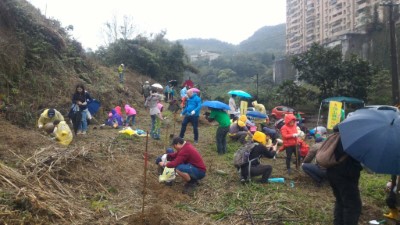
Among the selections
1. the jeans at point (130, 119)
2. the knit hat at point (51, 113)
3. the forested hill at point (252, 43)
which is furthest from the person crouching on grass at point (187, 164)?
the forested hill at point (252, 43)

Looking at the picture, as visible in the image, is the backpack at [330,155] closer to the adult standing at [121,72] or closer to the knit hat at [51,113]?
the knit hat at [51,113]

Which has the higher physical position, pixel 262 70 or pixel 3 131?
pixel 262 70

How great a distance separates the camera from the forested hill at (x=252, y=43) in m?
96.7

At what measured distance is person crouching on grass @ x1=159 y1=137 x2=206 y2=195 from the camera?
6254 mm

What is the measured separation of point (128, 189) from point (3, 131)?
148 inches

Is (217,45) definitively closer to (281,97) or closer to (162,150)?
(281,97)

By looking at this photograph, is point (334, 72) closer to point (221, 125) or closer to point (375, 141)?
point (221, 125)

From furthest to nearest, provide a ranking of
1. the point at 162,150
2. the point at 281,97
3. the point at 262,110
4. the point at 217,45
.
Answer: the point at 217,45 → the point at 281,97 → the point at 262,110 → the point at 162,150

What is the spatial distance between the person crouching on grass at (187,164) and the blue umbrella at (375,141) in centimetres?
294

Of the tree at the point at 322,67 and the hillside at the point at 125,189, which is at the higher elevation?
the tree at the point at 322,67

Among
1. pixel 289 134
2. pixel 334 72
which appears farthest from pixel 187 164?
pixel 334 72

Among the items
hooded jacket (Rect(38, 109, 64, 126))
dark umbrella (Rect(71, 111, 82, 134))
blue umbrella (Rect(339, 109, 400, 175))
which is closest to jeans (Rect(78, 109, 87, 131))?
dark umbrella (Rect(71, 111, 82, 134))

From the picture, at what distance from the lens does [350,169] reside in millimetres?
4184

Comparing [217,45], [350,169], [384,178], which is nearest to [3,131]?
[350,169]
